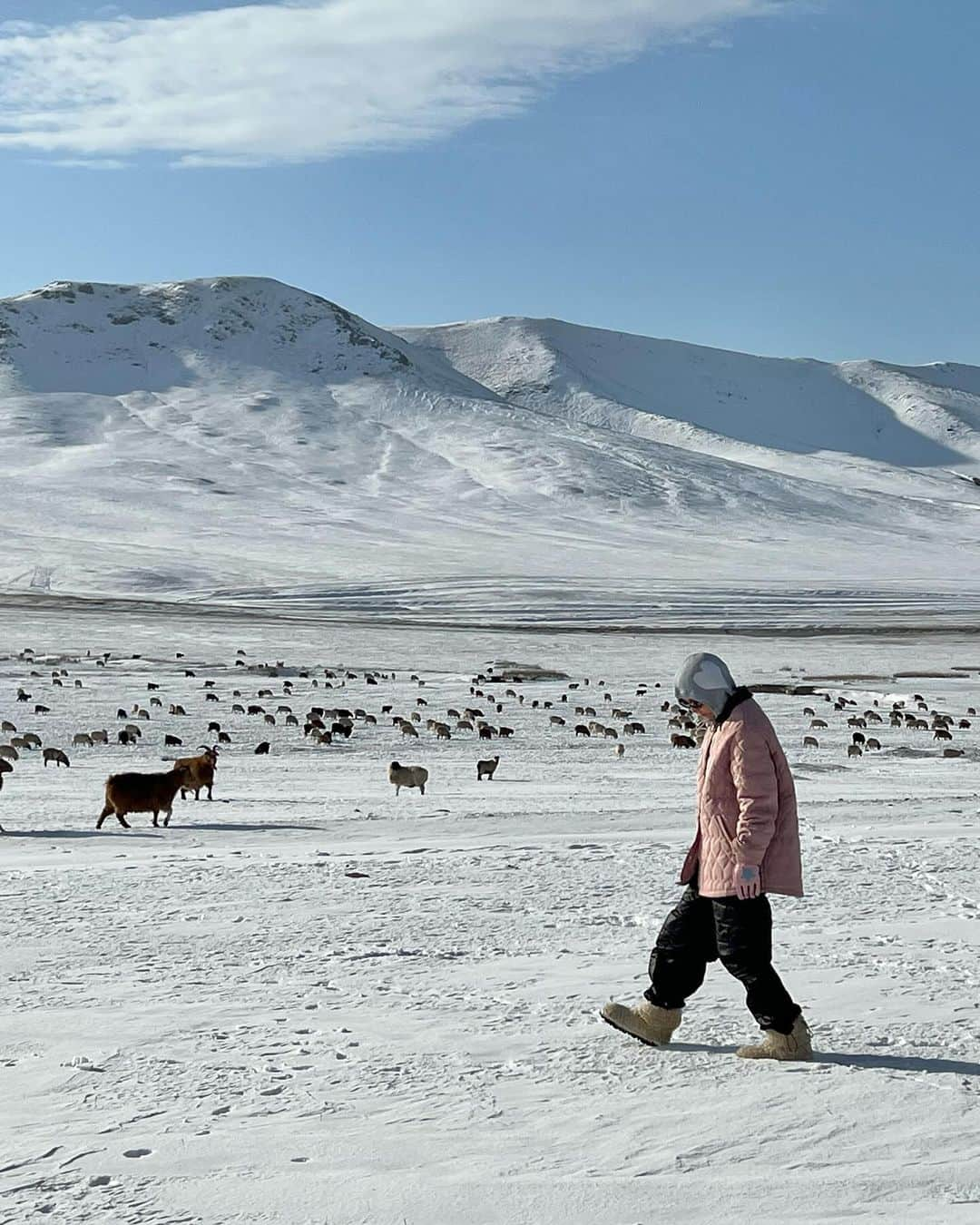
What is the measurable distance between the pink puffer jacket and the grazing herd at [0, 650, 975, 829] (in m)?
7.86

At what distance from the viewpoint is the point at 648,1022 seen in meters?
5.44

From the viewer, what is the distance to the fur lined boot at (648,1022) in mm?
5438

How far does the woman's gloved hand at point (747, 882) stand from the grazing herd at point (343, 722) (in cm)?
800

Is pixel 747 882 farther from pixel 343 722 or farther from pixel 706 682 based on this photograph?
pixel 343 722

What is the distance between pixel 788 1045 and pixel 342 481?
118 meters

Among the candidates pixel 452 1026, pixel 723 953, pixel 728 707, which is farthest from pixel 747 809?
pixel 452 1026

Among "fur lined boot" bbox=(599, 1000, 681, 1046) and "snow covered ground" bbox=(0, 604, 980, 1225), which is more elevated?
"fur lined boot" bbox=(599, 1000, 681, 1046)

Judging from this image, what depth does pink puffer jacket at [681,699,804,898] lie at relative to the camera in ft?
17.2

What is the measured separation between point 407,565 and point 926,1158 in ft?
274

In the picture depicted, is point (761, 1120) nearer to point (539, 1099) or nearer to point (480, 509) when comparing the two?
point (539, 1099)

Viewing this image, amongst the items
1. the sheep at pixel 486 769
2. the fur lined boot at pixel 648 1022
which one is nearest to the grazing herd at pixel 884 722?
the sheep at pixel 486 769

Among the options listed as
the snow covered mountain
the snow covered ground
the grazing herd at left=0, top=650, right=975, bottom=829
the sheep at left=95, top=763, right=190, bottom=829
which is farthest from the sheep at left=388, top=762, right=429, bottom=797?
the snow covered mountain

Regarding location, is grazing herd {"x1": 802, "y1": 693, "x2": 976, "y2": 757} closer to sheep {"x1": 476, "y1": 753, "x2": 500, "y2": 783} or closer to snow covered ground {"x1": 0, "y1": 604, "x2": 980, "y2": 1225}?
sheep {"x1": 476, "y1": 753, "x2": 500, "y2": 783}

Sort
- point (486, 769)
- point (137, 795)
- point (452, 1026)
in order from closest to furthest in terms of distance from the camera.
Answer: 1. point (452, 1026)
2. point (137, 795)
3. point (486, 769)
